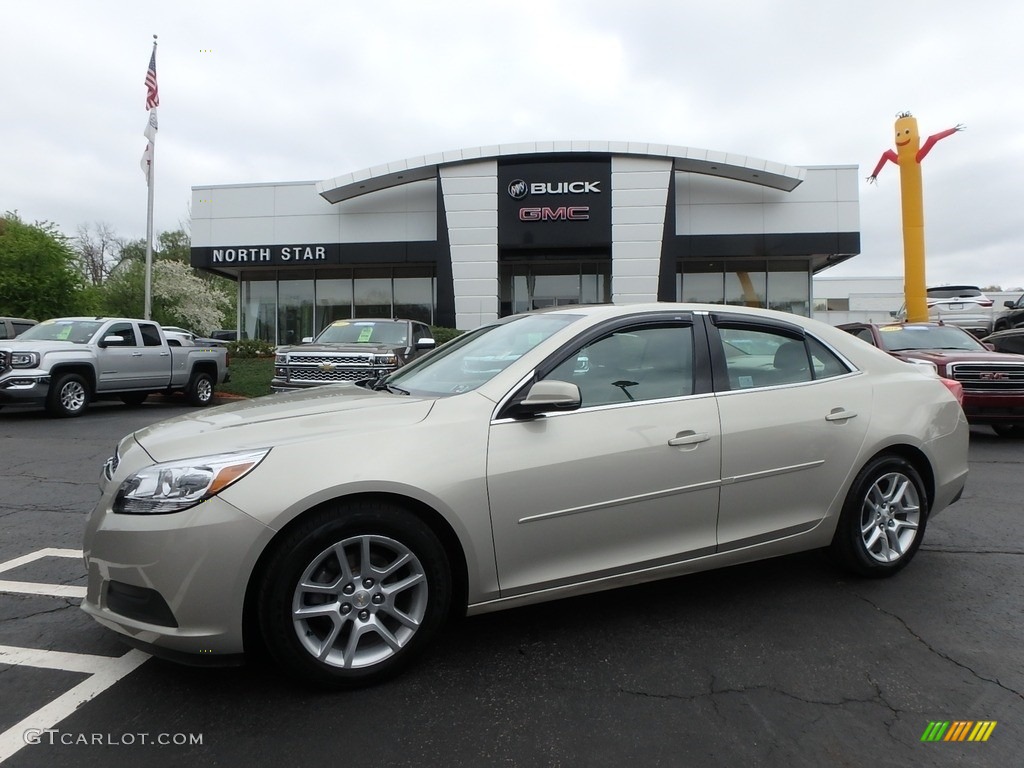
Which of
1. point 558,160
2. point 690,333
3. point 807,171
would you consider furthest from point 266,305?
point 690,333

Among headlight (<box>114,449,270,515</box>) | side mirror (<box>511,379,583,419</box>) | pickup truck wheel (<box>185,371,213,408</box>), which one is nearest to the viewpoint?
headlight (<box>114,449,270,515</box>)

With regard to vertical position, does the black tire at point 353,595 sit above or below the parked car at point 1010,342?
below

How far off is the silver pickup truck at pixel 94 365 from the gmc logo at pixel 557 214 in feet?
34.9

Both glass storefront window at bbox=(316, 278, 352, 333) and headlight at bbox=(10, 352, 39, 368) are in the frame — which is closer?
headlight at bbox=(10, 352, 39, 368)

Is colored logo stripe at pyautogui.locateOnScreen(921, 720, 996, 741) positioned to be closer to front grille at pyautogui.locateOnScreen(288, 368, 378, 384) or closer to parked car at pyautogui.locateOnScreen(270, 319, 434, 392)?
parked car at pyautogui.locateOnScreen(270, 319, 434, 392)

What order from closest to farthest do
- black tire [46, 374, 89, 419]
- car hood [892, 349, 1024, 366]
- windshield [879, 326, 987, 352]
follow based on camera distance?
car hood [892, 349, 1024, 366] < windshield [879, 326, 987, 352] < black tire [46, 374, 89, 419]

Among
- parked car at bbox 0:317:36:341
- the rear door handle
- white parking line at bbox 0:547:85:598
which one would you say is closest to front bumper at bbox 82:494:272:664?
white parking line at bbox 0:547:85:598

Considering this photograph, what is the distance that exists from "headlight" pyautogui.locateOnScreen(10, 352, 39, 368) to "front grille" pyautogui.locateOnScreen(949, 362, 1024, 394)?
14.2 meters

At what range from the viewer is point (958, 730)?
2562 mm

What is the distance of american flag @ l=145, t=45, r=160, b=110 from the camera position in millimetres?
23109

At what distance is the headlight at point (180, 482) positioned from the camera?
2611mm

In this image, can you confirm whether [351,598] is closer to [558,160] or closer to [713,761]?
[713,761]

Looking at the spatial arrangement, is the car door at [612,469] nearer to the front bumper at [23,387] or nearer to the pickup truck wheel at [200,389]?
the front bumper at [23,387]
